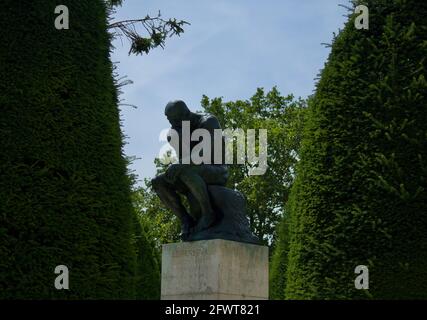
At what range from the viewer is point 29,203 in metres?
12.7

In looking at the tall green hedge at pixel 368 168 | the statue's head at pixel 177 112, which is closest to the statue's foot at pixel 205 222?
the statue's head at pixel 177 112

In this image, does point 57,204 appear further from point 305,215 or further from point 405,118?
point 405,118

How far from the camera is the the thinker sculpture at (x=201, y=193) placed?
11.9 meters

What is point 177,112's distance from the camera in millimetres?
12438

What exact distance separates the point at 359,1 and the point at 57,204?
22.4 ft

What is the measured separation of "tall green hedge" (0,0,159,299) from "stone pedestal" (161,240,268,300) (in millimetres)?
1651

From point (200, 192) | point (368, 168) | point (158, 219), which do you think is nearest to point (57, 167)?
point (200, 192)

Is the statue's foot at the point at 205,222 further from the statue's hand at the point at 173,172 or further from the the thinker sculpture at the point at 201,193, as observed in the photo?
the statue's hand at the point at 173,172

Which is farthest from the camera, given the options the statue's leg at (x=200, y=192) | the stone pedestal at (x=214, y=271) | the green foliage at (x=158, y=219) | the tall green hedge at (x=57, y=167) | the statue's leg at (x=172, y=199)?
the green foliage at (x=158, y=219)

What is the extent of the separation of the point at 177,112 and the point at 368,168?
3485 mm

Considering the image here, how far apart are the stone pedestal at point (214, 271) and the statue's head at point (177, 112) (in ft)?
6.38
